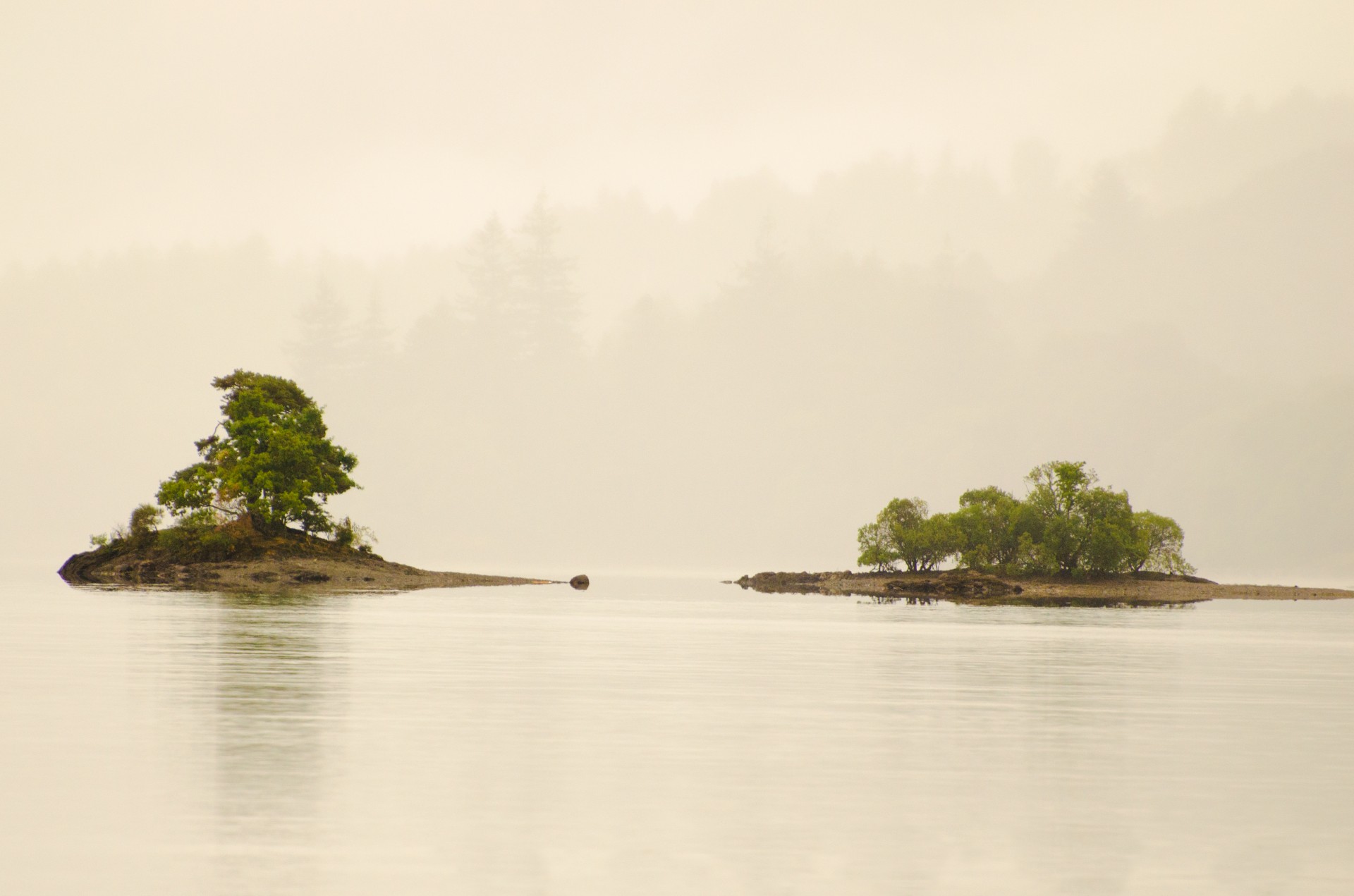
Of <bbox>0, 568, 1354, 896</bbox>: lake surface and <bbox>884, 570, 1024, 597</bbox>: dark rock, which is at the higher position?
<bbox>884, 570, 1024, 597</bbox>: dark rock

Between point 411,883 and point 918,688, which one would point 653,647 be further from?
point 411,883

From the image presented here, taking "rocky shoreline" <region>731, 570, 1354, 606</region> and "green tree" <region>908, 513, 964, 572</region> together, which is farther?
"green tree" <region>908, 513, 964, 572</region>

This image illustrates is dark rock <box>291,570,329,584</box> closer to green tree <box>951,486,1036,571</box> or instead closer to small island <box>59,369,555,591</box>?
small island <box>59,369,555,591</box>

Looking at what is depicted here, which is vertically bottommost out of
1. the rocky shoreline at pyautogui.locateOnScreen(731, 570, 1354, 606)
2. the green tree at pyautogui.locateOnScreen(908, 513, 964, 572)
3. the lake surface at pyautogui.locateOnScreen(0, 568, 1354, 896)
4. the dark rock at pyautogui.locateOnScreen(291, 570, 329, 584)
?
the lake surface at pyautogui.locateOnScreen(0, 568, 1354, 896)

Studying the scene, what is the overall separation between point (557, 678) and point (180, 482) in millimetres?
74246

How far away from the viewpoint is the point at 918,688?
96.1ft

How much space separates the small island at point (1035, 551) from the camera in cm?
11106

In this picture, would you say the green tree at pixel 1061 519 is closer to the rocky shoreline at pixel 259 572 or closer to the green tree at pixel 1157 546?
the green tree at pixel 1157 546

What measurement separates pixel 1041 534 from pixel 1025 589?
7215 millimetres

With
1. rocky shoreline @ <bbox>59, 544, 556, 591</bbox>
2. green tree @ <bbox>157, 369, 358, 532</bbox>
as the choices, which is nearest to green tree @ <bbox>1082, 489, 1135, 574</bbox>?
rocky shoreline @ <bbox>59, 544, 556, 591</bbox>

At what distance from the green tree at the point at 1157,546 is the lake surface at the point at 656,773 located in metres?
77.0

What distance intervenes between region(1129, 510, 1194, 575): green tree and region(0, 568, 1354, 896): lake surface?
77.0 metres

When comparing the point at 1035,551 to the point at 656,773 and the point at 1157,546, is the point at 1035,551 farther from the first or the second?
the point at 656,773

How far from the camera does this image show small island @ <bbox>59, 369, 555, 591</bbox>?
94375 mm
